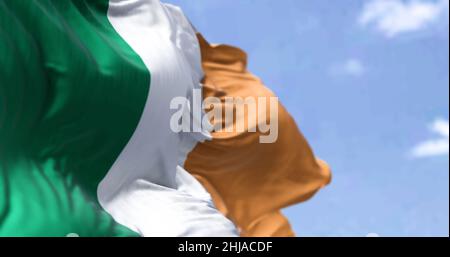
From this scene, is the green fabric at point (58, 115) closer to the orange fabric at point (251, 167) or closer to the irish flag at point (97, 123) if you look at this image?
the irish flag at point (97, 123)

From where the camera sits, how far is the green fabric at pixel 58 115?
171cm

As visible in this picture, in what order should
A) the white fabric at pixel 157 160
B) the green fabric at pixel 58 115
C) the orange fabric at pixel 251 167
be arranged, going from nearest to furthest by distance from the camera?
1. the green fabric at pixel 58 115
2. the white fabric at pixel 157 160
3. the orange fabric at pixel 251 167

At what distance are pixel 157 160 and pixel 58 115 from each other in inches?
14.6

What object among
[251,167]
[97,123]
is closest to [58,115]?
[97,123]

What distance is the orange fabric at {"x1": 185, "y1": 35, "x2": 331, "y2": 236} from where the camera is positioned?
2.65 metres

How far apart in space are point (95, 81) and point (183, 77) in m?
0.37

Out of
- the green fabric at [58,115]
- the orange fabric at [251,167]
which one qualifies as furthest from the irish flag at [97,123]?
the orange fabric at [251,167]

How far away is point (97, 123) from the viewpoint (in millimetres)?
1893

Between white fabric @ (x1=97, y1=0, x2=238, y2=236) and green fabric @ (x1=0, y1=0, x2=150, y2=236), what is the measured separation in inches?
2.1

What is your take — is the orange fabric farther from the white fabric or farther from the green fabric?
the green fabric

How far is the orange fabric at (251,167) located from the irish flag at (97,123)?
0.16 metres

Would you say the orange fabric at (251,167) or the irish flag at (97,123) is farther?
the orange fabric at (251,167)
